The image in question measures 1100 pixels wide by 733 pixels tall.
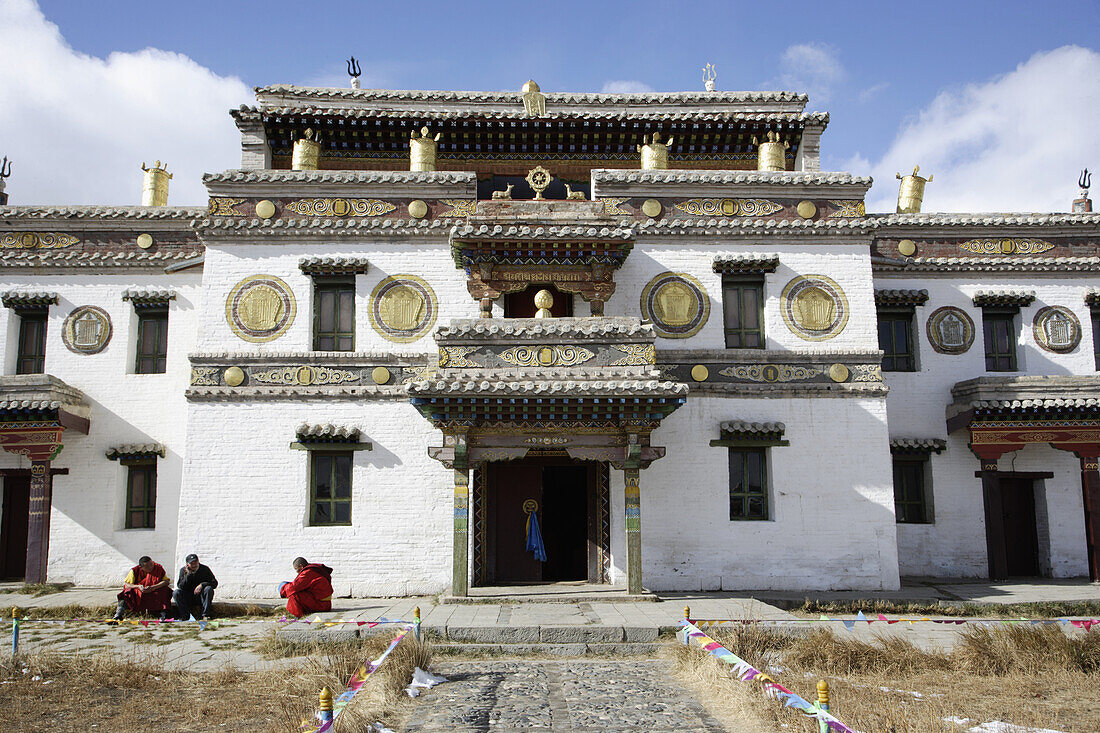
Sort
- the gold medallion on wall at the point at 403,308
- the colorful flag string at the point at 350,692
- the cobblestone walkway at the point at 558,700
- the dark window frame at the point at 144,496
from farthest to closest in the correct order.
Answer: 1. the dark window frame at the point at 144,496
2. the gold medallion on wall at the point at 403,308
3. the cobblestone walkway at the point at 558,700
4. the colorful flag string at the point at 350,692

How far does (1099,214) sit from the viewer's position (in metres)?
19.0

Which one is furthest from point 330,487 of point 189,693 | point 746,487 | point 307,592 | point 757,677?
point 757,677

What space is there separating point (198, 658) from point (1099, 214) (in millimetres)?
20728

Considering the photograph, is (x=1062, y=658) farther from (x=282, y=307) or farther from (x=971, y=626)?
(x=282, y=307)

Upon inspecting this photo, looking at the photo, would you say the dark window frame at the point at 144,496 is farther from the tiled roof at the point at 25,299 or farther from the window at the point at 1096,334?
the window at the point at 1096,334

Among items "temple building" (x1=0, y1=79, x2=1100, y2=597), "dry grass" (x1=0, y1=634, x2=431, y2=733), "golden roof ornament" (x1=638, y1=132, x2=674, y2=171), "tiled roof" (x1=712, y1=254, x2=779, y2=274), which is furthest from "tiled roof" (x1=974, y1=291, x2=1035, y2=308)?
"dry grass" (x1=0, y1=634, x2=431, y2=733)

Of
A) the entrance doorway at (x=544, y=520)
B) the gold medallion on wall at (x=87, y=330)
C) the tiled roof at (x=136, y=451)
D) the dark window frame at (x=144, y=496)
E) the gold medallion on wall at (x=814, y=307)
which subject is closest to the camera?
the entrance doorway at (x=544, y=520)

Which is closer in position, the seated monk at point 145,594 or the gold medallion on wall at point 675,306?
the seated monk at point 145,594

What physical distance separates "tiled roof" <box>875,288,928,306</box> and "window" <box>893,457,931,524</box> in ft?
11.6

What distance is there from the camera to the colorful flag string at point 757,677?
6.05m

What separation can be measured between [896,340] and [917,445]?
251cm

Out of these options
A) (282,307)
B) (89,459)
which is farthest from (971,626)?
→ (89,459)

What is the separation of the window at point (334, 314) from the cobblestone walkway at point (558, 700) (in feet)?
26.6

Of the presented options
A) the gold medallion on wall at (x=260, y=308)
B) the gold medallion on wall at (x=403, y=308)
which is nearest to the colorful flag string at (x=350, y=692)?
the gold medallion on wall at (x=403, y=308)
